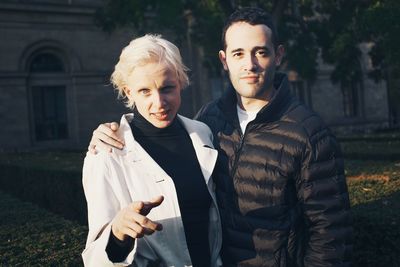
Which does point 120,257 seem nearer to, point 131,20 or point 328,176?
point 328,176

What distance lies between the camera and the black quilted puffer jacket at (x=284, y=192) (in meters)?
2.35

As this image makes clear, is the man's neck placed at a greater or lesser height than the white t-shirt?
greater

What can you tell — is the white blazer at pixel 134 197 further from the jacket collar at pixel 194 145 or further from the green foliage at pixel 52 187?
the green foliage at pixel 52 187

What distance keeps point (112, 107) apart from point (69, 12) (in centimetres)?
505

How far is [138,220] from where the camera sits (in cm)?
176

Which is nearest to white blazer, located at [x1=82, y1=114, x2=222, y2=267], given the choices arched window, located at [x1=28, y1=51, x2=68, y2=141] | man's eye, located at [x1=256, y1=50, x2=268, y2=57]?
man's eye, located at [x1=256, y1=50, x2=268, y2=57]

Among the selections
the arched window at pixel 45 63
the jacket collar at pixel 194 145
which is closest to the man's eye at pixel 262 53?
the jacket collar at pixel 194 145

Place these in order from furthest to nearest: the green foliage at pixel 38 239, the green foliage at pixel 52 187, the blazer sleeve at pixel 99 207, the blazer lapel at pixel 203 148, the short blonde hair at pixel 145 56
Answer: the green foliage at pixel 52 187 → the green foliage at pixel 38 239 → the blazer lapel at pixel 203 148 → the short blonde hair at pixel 145 56 → the blazer sleeve at pixel 99 207

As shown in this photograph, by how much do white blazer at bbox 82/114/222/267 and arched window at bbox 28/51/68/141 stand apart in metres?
19.3

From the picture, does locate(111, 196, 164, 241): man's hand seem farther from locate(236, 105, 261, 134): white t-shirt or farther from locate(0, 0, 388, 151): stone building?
locate(0, 0, 388, 151): stone building

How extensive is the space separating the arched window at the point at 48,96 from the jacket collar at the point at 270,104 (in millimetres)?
18970

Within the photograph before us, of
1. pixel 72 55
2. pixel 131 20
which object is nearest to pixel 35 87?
pixel 72 55

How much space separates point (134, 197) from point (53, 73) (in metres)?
19.8

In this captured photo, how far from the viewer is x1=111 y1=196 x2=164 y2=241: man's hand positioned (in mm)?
1756
